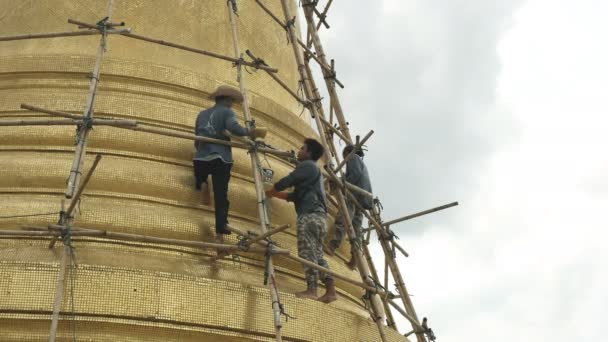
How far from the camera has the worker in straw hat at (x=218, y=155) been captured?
6.43 meters

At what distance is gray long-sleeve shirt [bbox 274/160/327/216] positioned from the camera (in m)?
6.46

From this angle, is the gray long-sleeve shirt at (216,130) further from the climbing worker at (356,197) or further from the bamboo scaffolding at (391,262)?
the bamboo scaffolding at (391,262)

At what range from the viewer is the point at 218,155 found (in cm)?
646

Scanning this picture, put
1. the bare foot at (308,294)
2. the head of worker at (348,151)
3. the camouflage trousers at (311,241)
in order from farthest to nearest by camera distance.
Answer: the head of worker at (348,151), the camouflage trousers at (311,241), the bare foot at (308,294)

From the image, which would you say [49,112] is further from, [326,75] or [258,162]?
[326,75]

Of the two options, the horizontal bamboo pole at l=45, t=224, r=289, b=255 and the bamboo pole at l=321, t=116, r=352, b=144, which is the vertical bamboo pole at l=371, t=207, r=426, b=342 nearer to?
the bamboo pole at l=321, t=116, r=352, b=144

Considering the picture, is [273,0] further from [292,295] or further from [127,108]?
[292,295]

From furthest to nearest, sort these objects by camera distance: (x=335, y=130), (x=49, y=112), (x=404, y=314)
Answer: (x=335, y=130) → (x=404, y=314) → (x=49, y=112)

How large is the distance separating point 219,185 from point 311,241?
746 mm

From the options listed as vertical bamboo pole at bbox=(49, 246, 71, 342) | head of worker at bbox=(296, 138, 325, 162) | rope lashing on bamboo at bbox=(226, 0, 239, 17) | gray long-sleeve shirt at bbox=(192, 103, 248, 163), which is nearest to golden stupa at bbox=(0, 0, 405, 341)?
vertical bamboo pole at bbox=(49, 246, 71, 342)

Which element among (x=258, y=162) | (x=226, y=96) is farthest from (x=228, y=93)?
(x=258, y=162)

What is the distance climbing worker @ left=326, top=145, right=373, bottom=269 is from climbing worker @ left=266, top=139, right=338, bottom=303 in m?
0.99

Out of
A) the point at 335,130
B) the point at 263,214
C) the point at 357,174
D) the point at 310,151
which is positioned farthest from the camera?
the point at 335,130

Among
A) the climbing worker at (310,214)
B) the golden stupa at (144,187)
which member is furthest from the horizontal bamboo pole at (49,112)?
the climbing worker at (310,214)
